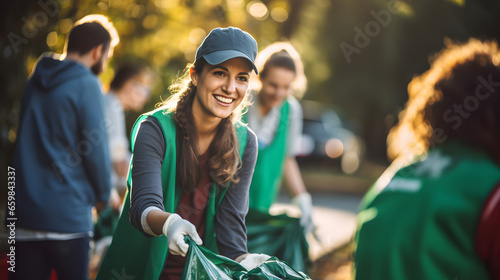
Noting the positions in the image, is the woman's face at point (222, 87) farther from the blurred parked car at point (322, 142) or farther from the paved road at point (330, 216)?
the blurred parked car at point (322, 142)

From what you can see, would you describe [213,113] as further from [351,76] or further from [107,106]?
[351,76]

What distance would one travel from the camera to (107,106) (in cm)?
420

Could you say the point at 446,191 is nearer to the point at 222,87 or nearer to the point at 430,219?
the point at 430,219

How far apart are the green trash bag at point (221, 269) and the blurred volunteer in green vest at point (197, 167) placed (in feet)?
0.49

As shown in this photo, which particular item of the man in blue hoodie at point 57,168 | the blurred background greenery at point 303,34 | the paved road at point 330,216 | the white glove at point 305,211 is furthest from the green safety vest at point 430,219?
the paved road at point 330,216

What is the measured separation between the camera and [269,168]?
12.4ft

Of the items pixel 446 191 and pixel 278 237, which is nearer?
pixel 446 191

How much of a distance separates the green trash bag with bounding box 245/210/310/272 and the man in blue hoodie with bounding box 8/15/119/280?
3.57ft

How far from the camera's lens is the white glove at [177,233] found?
187 centimetres

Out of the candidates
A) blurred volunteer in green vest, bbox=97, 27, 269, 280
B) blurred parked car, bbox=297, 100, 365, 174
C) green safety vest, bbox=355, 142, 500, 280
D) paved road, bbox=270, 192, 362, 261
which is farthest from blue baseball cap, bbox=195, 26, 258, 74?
blurred parked car, bbox=297, 100, 365, 174

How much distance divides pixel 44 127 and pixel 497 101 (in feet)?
6.95

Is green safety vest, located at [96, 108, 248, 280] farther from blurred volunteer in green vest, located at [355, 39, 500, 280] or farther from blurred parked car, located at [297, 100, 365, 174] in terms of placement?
blurred parked car, located at [297, 100, 365, 174]

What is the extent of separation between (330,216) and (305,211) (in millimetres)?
6053

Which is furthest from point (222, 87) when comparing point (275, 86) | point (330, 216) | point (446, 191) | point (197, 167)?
point (330, 216)
